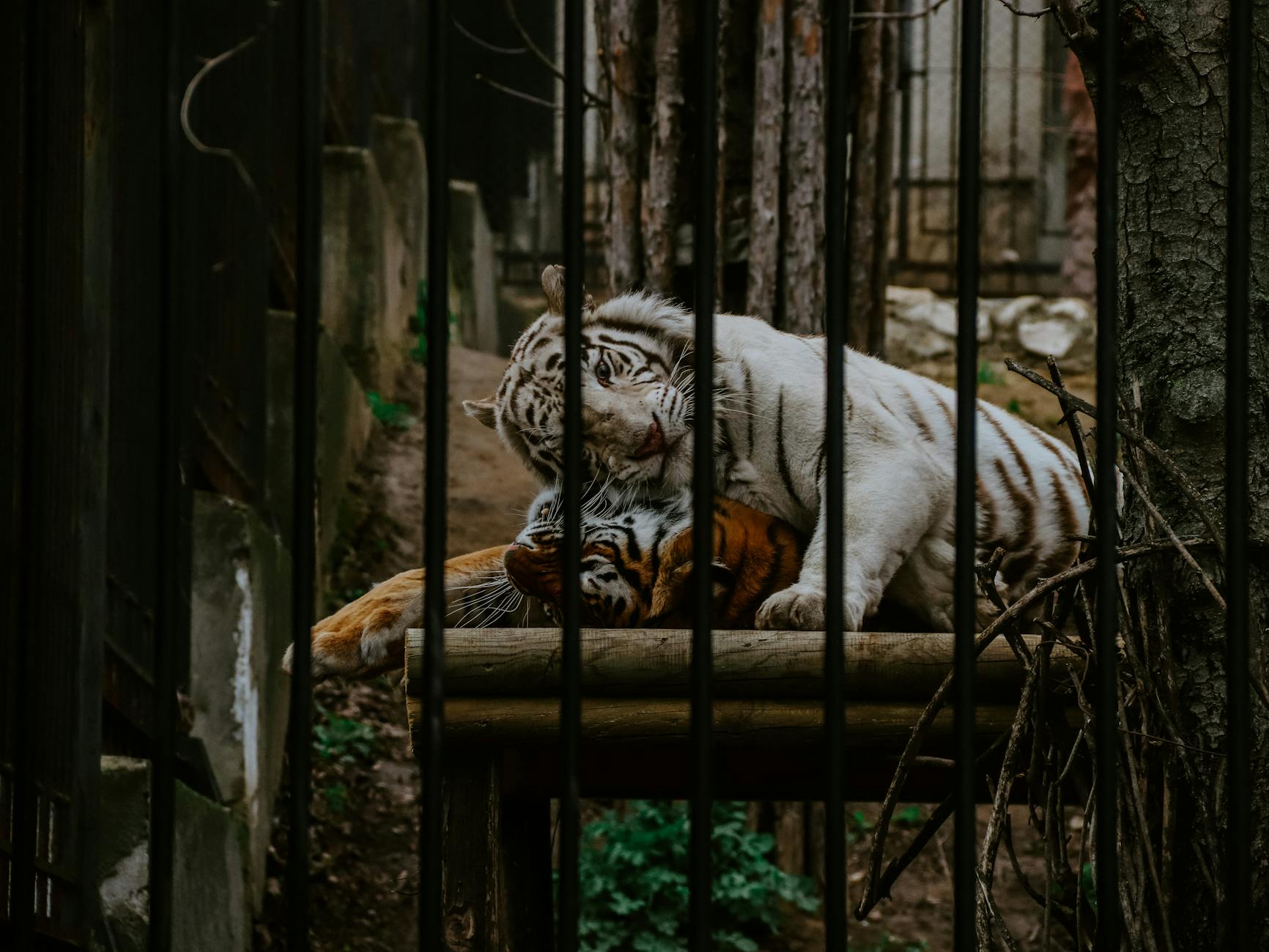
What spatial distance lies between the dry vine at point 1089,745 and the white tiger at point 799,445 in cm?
47

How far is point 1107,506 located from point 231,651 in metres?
4.06

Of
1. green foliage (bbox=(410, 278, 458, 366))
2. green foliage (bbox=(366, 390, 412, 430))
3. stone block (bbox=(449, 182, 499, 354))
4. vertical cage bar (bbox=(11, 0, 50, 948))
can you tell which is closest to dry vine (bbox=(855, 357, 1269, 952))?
vertical cage bar (bbox=(11, 0, 50, 948))

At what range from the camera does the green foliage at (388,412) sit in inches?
333

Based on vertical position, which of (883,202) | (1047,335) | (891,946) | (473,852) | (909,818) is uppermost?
(883,202)

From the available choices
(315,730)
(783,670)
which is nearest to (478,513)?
(315,730)

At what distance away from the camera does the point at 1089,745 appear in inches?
75.7

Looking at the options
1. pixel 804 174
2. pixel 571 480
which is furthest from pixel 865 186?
pixel 571 480

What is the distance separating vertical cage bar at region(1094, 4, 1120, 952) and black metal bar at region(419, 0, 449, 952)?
699mm

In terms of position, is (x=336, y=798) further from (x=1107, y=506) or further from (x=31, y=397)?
(x=1107, y=506)

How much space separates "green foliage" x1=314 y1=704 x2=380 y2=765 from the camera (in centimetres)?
619

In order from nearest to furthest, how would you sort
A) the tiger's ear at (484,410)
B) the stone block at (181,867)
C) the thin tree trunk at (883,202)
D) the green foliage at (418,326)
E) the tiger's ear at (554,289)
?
1. the tiger's ear at (554,289)
2. the tiger's ear at (484,410)
3. the stone block at (181,867)
4. the thin tree trunk at (883,202)
5. the green foliage at (418,326)

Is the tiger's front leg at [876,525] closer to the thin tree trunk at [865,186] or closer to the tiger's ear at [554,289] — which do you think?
the tiger's ear at [554,289]

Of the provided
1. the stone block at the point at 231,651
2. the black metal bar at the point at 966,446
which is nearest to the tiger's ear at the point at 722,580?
the black metal bar at the point at 966,446

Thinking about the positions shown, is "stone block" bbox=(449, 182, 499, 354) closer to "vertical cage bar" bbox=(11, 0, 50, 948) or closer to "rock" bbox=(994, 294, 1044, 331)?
"rock" bbox=(994, 294, 1044, 331)
